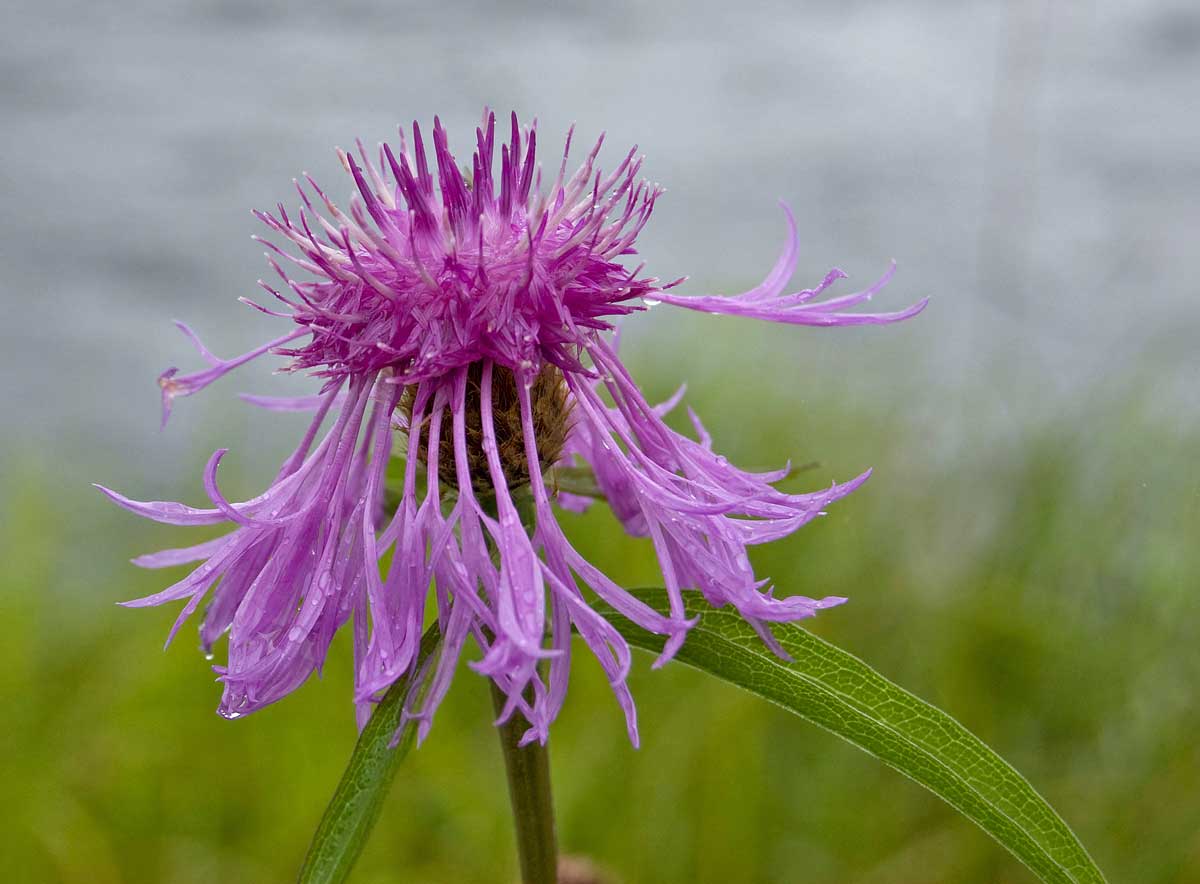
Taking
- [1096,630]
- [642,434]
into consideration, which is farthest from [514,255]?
[1096,630]

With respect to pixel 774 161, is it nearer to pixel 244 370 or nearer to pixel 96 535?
pixel 244 370

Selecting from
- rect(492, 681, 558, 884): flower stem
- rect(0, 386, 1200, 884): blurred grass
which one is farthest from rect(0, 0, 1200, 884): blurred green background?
rect(492, 681, 558, 884): flower stem

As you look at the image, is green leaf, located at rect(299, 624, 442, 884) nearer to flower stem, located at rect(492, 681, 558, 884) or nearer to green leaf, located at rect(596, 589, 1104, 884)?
flower stem, located at rect(492, 681, 558, 884)

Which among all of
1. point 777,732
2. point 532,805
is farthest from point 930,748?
point 777,732

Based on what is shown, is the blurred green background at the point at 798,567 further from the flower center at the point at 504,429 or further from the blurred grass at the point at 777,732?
the flower center at the point at 504,429

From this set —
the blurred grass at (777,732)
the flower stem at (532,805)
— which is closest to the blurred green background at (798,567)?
the blurred grass at (777,732)
